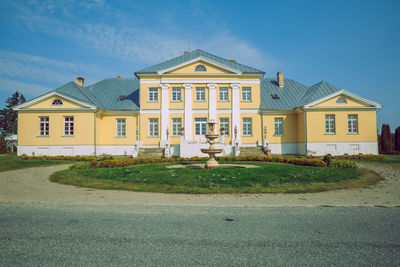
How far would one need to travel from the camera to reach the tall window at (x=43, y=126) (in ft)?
81.7

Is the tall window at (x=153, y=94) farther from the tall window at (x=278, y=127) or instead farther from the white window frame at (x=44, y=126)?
the tall window at (x=278, y=127)

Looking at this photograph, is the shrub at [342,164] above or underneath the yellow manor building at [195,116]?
underneath

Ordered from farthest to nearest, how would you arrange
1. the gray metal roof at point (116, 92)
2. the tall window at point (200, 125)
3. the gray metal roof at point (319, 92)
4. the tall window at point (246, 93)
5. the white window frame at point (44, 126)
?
the gray metal roof at point (116, 92)
the tall window at point (246, 93)
the tall window at point (200, 125)
the gray metal roof at point (319, 92)
the white window frame at point (44, 126)

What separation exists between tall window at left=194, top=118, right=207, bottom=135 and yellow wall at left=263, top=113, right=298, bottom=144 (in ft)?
20.1

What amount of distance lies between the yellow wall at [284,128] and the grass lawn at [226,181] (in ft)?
48.5

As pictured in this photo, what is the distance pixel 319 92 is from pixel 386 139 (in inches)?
491

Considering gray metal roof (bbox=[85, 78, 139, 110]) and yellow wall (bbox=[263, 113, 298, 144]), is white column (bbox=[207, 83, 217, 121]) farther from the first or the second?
gray metal roof (bbox=[85, 78, 139, 110])

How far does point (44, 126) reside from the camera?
24922mm

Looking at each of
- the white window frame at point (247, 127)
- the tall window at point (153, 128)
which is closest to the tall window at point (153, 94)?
the tall window at point (153, 128)

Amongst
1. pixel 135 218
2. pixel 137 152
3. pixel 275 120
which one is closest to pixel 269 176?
pixel 135 218

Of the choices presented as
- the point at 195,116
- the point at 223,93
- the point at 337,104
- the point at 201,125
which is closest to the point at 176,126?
the point at 195,116

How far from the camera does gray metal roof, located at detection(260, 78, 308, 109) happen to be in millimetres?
27484

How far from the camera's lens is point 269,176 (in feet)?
36.4

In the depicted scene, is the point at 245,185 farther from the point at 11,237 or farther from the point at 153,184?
the point at 11,237
